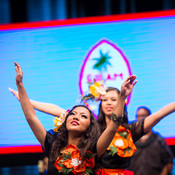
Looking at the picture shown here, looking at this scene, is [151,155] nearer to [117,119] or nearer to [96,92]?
[96,92]

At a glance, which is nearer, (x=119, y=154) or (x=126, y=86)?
(x=126, y=86)

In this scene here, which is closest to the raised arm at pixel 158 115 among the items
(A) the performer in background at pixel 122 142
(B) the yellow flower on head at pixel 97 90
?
(A) the performer in background at pixel 122 142

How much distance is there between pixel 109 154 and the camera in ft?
7.89

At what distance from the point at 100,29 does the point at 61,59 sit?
0.54 m

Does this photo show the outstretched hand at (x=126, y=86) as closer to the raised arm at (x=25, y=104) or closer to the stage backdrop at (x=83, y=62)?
the raised arm at (x=25, y=104)

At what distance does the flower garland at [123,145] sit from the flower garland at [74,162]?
0.56 meters

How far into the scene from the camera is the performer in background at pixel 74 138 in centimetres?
177

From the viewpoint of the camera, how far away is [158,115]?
2.28 m

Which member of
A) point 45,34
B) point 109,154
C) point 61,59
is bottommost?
point 109,154

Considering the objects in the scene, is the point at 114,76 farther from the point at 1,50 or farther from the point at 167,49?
the point at 1,50

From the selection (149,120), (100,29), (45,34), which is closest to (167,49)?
(100,29)

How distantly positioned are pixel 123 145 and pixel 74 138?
0.60 metres

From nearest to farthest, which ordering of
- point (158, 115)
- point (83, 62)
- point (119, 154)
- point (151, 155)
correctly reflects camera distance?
point (158, 115) < point (119, 154) < point (151, 155) < point (83, 62)

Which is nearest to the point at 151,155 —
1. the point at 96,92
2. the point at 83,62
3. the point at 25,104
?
the point at 96,92
